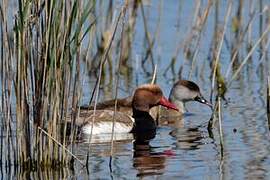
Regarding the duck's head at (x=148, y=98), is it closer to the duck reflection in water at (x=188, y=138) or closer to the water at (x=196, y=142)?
the water at (x=196, y=142)

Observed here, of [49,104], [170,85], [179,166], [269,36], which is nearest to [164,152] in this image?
[179,166]

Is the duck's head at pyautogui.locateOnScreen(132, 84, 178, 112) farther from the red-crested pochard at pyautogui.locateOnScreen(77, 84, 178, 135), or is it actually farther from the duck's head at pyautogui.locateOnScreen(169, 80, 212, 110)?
the duck's head at pyautogui.locateOnScreen(169, 80, 212, 110)

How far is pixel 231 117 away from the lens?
11164 millimetres

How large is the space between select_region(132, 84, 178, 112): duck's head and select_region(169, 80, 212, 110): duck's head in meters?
0.42

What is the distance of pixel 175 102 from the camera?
42.0 ft

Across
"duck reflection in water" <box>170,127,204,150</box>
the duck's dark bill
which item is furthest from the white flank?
the duck's dark bill

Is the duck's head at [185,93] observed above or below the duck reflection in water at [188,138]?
above

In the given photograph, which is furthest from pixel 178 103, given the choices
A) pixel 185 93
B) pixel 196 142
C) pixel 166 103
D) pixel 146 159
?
pixel 146 159

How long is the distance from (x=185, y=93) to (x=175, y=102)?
486 millimetres

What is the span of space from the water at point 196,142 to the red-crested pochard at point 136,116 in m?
0.23

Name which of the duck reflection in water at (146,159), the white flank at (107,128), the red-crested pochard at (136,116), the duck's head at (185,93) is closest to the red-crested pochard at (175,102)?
the duck's head at (185,93)

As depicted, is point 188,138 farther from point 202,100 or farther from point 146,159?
point 202,100

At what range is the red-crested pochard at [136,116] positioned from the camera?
1081cm

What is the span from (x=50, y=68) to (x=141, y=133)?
3317 mm
